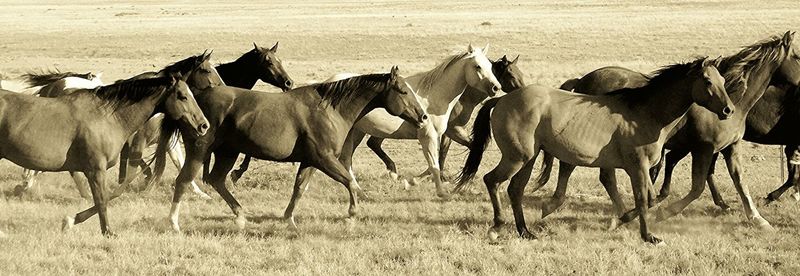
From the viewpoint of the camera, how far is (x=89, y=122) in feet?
31.4

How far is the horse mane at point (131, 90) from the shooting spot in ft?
32.1

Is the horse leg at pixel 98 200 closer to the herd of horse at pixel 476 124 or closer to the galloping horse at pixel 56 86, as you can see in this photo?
the herd of horse at pixel 476 124

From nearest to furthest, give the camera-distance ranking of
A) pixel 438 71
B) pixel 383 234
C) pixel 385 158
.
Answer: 1. pixel 383 234
2. pixel 438 71
3. pixel 385 158

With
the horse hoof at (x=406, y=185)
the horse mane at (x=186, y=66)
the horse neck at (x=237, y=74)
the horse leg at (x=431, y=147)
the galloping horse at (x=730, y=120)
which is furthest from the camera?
the horse hoof at (x=406, y=185)

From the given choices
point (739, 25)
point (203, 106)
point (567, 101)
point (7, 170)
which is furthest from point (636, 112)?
point (739, 25)

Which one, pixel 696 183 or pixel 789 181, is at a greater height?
pixel 696 183

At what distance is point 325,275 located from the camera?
8359mm

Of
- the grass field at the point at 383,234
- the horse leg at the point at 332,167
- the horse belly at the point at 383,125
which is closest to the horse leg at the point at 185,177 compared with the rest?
the grass field at the point at 383,234

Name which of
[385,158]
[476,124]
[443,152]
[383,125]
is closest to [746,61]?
[476,124]

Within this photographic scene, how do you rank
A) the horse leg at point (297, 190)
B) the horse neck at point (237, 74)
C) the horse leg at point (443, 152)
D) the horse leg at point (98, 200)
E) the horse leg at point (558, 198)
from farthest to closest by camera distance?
the horse leg at point (443, 152) → the horse neck at point (237, 74) → the horse leg at point (558, 198) → the horse leg at point (297, 190) → the horse leg at point (98, 200)

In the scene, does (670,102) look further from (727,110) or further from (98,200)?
(98,200)

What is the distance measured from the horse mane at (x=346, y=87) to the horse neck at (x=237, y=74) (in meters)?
2.35

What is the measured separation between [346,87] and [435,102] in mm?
2532

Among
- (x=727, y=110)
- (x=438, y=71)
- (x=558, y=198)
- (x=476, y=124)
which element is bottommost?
(x=558, y=198)
